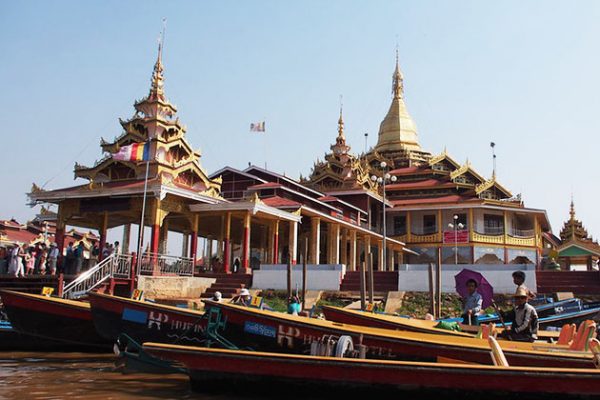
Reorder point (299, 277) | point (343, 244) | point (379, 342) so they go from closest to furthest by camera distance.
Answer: point (379, 342) < point (299, 277) < point (343, 244)

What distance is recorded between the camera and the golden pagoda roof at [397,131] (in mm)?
52594

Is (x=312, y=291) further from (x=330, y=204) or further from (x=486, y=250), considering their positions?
(x=486, y=250)

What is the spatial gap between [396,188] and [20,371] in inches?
1378

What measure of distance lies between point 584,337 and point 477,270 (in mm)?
14089

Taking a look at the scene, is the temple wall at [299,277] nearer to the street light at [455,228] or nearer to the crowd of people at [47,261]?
the crowd of people at [47,261]

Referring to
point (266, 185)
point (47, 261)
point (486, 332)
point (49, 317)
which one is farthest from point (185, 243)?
point (486, 332)

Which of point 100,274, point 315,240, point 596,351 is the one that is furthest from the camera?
point 315,240

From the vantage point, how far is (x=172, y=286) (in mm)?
21422

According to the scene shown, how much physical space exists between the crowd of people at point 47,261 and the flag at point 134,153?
3.72 metres

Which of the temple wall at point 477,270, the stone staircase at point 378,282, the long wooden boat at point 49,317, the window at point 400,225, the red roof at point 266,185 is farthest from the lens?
the window at point 400,225

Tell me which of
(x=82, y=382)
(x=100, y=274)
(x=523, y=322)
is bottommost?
(x=82, y=382)

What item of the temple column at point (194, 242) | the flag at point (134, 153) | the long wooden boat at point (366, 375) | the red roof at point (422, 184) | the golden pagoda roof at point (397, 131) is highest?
the golden pagoda roof at point (397, 131)

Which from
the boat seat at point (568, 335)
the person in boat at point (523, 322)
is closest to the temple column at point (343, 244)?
the boat seat at point (568, 335)

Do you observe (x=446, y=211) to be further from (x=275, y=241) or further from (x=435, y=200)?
(x=275, y=241)
